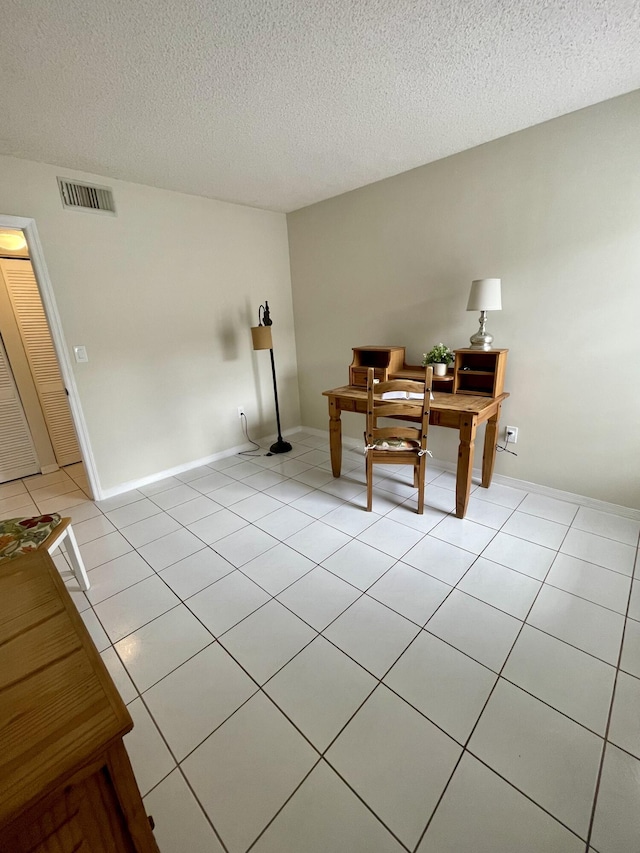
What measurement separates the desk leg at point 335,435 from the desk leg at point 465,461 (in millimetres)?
956

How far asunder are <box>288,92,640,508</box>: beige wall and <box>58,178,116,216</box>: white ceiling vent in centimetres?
182

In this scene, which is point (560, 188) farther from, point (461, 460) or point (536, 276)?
point (461, 460)

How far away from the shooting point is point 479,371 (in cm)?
249

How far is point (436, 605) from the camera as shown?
1.68 meters

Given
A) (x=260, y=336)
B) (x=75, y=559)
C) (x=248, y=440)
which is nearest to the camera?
(x=75, y=559)

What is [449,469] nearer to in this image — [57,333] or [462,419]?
[462,419]

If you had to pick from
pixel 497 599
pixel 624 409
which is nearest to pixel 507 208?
pixel 624 409

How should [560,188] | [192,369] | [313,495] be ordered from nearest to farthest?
[560,188] < [313,495] < [192,369]

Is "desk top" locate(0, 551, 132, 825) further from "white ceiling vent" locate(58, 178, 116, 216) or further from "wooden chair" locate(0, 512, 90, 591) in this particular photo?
"white ceiling vent" locate(58, 178, 116, 216)

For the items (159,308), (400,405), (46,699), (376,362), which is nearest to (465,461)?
(400,405)

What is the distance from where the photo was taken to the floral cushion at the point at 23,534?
1.53 meters

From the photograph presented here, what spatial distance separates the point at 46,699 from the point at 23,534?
1.33 metres

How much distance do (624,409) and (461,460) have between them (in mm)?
1015

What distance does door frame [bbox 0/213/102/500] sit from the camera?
2.29 m
